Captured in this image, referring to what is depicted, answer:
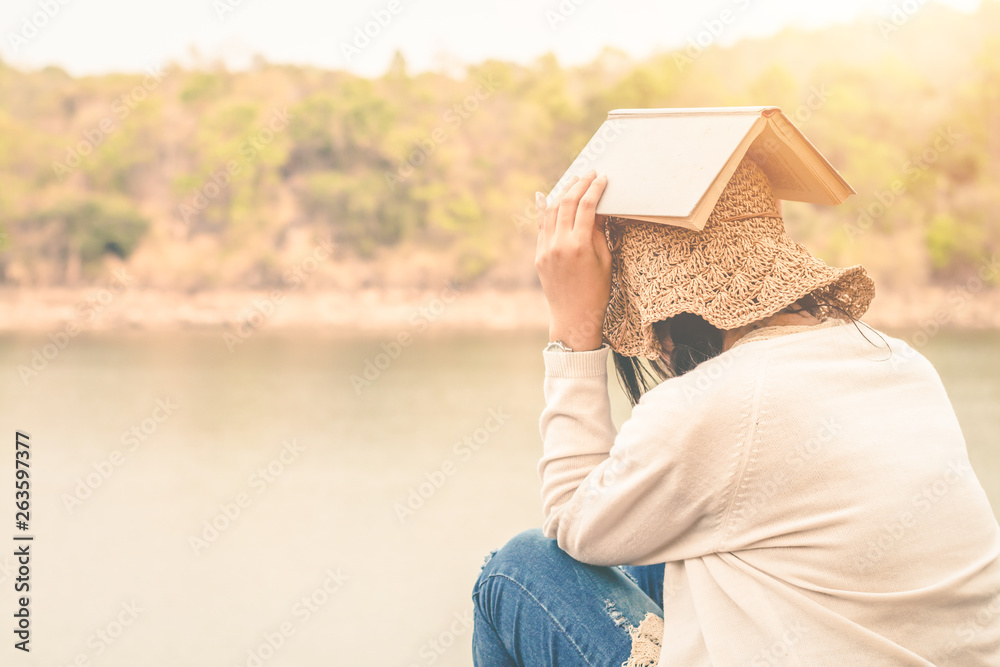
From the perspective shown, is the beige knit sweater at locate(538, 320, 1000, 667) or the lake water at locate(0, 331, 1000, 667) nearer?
the beige knit sweater at locate(538, 320, 1000, 667)

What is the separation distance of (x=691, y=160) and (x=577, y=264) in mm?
133

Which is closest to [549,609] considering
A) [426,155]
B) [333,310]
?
[333,310]

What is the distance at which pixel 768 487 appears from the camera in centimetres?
61

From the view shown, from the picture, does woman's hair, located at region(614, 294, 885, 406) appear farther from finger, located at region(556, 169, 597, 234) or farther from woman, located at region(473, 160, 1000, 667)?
finger, located at region(556, 169, 597, 234)

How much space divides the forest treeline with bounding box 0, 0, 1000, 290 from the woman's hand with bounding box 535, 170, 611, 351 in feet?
17.2

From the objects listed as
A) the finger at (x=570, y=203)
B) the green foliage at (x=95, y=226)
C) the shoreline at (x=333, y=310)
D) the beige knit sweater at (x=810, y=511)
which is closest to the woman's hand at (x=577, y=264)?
the finger at (x=570, y=203)

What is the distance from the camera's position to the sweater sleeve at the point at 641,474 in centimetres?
61

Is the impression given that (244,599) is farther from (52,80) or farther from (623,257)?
(52,80)

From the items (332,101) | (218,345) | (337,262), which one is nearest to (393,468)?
(218,345)

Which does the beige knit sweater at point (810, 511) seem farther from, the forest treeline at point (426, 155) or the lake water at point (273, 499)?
the forest treeline at point (426, 155)

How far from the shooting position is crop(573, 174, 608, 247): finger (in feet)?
2.44

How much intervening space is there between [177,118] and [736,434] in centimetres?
737

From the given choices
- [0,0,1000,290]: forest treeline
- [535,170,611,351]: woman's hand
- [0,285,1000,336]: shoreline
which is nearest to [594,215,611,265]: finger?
[535,170,611,351]: woman's hand

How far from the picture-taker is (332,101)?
675 cm
